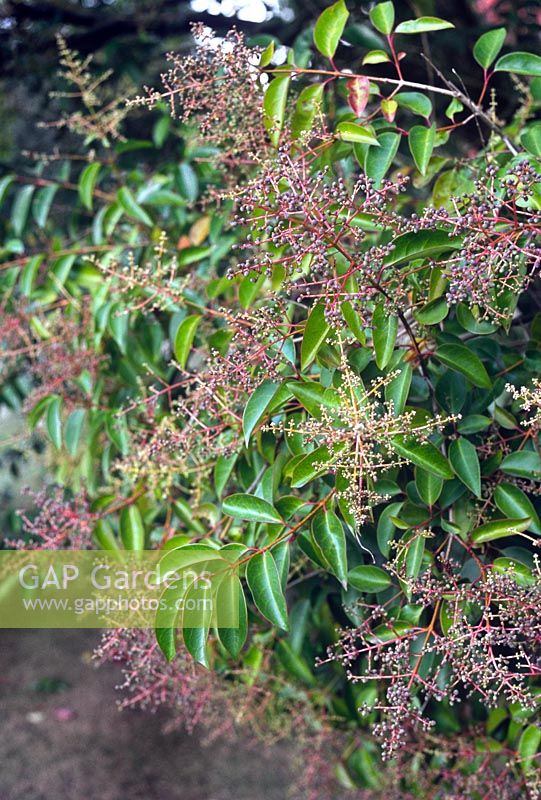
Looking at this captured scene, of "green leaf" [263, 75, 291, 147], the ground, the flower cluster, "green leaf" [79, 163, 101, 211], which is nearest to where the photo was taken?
the flower cluster

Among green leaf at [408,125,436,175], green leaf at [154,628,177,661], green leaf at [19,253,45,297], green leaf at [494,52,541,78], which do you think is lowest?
green leaf at [154,628,177,661]

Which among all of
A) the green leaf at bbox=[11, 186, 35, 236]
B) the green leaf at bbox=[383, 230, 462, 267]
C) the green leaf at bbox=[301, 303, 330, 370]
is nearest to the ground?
the green leaf at bbox=[11, 186, 35, 236]

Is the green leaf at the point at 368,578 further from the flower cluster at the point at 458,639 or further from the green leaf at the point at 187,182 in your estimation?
the green leaf at the point at 187,182

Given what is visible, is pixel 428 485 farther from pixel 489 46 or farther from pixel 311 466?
pixel 489 46

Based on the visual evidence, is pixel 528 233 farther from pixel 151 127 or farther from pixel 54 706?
pixel 54 706

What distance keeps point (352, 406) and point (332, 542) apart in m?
0.18

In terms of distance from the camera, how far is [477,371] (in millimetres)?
939

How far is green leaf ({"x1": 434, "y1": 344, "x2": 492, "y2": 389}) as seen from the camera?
940 millimetres

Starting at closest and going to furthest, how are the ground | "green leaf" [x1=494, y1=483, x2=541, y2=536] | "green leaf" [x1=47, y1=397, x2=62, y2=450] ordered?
"green leaf" [x1=494, y1=483, x2=541, y2=536] → "green leaf" [x1=47, y1=397, x2=62, y2=450] → the ground

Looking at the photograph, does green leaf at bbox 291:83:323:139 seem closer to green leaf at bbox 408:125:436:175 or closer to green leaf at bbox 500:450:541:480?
green leaf at bbox 408:125:436:175

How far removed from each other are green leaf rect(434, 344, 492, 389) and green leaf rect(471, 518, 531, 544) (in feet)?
0.55

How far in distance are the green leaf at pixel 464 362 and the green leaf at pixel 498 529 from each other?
6.6 inches

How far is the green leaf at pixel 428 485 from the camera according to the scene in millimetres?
948

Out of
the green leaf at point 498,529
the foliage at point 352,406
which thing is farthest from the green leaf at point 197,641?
the green leaf at point 498,529
